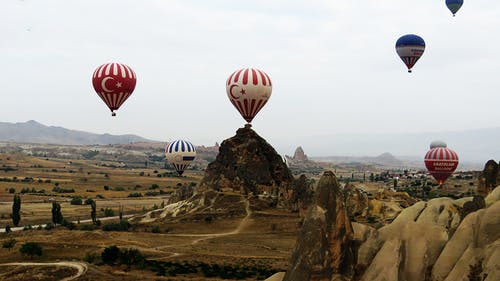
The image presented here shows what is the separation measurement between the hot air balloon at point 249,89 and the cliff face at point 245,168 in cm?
663

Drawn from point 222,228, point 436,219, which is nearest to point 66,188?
point 222,228

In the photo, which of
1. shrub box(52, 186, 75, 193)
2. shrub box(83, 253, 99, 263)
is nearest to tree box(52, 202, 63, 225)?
shrub box(83, 253, 99, 263)

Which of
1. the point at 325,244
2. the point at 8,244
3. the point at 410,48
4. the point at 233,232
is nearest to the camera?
the point at 325,244

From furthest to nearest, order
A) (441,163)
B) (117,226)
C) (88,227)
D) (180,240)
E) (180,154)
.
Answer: (180,154)
(441,163)
(88,227)
(117,226)
(180,240)

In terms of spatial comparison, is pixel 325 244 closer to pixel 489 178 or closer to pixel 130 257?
pixel 130 257

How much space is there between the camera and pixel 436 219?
126ft

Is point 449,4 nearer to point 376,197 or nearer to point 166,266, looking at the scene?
point 376,197

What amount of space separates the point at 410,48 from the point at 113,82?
162ft

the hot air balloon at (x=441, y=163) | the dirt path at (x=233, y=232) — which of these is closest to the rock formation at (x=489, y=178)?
the hot air balloon at (x=441, y=163)

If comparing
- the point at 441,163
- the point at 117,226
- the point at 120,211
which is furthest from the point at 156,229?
the point at 441,163

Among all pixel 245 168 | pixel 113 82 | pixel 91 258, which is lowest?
pixel 91 258

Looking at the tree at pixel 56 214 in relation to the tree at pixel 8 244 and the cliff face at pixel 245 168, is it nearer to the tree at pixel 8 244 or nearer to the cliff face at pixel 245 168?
the cliff face at pixel 245 168

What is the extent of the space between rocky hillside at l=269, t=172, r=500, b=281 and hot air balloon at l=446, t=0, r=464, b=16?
68396 millimetres

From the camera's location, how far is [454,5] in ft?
303
